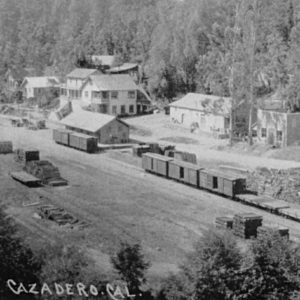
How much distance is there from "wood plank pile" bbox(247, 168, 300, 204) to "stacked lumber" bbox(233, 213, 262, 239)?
25.3ft

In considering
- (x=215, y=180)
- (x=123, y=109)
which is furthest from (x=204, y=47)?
(x=215, y=180)

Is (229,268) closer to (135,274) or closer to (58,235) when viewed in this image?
(135,274)

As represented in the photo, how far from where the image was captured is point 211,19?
94062mm

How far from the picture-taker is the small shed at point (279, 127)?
61000 mm

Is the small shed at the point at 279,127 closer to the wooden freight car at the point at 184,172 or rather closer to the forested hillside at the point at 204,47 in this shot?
the forested hillside at the point at 204,47

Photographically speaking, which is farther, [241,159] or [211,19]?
[211,19]

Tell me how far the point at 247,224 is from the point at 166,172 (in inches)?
627

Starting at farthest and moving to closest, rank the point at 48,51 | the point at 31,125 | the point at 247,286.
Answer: the point at 48,51 → the point at 31,125 → the point at 247,286

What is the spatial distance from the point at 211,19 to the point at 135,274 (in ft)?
240

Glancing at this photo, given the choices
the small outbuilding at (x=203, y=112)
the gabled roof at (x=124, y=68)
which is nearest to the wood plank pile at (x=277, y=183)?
the small outbuilding at (x=203, y=112)

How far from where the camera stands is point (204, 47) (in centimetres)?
9269

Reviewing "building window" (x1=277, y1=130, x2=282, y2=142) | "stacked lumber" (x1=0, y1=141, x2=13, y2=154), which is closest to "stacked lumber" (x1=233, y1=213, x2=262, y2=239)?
"building window" (x1=277, y1=130, x2=282, y2=142)

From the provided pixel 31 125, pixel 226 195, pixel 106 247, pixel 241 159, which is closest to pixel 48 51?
pixel 31 125

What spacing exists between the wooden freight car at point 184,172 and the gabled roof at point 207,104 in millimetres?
19423
